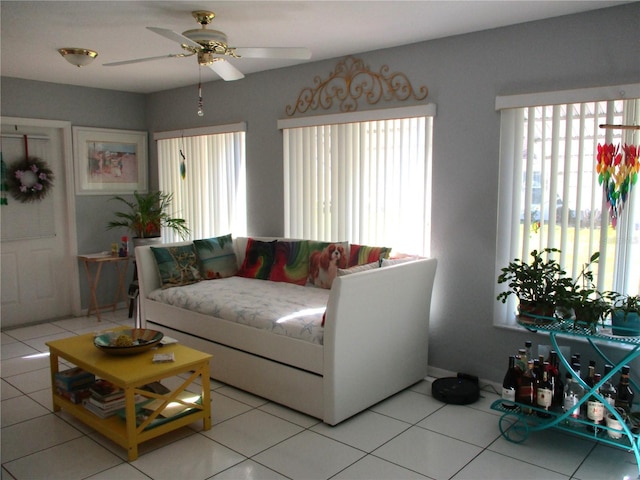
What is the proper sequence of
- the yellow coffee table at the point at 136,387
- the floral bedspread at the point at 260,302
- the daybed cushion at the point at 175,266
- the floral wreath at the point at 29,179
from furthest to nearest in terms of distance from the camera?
the floral wreath at the point at 29,179 → the daybed cushion at the point at 175,266 → the floral bedspread at the point at 260,302 → the yellow coffee table at the point at 136,387

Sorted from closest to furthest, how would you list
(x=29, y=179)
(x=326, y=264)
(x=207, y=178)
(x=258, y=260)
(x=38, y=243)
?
(x=326, y=264), (x=258, y=260), (x=29, y=179), (x=38, y=243), (x=207, y=178)

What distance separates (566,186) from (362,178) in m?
1.54

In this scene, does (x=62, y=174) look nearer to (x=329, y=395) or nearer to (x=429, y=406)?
(x=329, y=395)

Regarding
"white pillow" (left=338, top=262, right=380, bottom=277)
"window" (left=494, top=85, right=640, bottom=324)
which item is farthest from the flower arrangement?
"white pillow" (left=338, top=262, right=380, bottom=277)

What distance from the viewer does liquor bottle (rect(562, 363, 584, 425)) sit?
2.74 metres

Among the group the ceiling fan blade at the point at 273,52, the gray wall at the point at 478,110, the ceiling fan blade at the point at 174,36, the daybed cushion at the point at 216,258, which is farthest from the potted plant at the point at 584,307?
the daybed cushion at the point at 216,258

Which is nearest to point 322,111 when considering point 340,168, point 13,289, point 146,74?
point 340,168

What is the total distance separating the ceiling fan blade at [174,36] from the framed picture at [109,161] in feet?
10.2

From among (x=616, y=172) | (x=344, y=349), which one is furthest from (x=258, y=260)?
(x=616, y=172)

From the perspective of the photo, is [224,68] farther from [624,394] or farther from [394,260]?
[624,394]

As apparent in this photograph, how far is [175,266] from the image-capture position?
452 centimetres

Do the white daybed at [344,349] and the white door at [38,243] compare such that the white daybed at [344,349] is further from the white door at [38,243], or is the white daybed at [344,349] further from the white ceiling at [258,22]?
the white door at [38,243]

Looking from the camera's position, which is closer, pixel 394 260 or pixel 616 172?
pixel 616 172

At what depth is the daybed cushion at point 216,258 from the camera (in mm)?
4676
